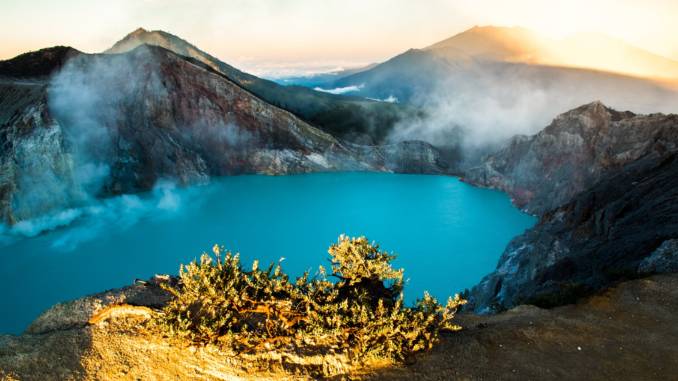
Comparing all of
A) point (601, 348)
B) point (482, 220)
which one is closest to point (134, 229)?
point (482, 220)

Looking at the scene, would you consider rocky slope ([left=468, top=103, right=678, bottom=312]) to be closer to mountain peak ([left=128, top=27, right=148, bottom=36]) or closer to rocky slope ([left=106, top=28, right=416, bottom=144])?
rocky slope ([left=106, top=28, right=416, bottom=144])

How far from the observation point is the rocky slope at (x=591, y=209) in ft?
41.0

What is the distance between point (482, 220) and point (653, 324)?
31784 mm

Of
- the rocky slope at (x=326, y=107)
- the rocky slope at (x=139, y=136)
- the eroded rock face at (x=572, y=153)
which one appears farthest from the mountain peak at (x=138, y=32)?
the eroded rock face at (x=572, y=153)

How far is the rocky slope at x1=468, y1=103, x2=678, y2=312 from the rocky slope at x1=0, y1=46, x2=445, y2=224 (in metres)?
23.3

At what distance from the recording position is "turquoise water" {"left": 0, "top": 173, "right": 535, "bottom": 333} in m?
26.4

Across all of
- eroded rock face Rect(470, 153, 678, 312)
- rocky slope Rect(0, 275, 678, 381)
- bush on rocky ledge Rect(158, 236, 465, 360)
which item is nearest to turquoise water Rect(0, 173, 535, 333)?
eroded rock face Rect(470, 153, 678, 312)

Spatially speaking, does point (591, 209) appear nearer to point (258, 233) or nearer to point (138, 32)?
point (258, 233)

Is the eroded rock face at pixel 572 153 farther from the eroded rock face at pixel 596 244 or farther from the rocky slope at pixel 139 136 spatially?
the rocky slope at pixel 139 136

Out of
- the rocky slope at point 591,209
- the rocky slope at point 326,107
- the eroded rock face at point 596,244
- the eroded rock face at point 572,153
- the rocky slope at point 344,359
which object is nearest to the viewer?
the rocky slope at point 344,359

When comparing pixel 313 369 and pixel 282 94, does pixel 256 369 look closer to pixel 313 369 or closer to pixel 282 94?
pixel 313 369

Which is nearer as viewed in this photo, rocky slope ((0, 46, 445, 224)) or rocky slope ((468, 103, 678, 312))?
rocky slope ((468, 103, 678, 312))

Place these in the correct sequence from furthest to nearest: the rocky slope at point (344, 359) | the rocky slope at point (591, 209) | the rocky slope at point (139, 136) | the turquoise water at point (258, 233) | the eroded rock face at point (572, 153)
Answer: the rocky slope at point (139, 136) < the eroded rock face at point (572, 153) < the turquoise water at point (258, 233) < the rocky slope at point (591, 209) < the rocky slope at point (344, 359)

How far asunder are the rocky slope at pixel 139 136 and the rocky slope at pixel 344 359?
31796mm
